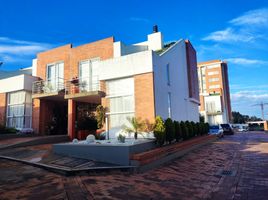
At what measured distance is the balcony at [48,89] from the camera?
1703cm

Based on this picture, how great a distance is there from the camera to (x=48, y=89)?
1834cm

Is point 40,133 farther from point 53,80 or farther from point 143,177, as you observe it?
point 143,177

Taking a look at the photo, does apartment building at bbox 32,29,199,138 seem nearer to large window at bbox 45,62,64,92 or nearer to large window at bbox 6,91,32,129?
large window at bbox 45,62,64,92

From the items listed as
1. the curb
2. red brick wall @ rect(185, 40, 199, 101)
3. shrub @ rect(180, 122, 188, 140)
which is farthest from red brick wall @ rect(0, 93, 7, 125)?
red brick wall @ rect(185, 40, 199, 101)

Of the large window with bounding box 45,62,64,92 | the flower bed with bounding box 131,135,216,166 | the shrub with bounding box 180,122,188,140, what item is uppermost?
the large window with bounding box 45,62,64,92

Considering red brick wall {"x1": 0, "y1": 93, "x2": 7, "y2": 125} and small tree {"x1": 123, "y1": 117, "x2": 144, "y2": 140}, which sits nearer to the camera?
small tree {"x1": 123, "y1": 117, "x2": 144, "y2": 140}

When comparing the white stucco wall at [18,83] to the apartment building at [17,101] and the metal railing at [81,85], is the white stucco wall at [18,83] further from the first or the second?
the metal railing at [81,85]

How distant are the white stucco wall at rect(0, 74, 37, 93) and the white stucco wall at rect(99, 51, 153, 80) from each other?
Result: 839 cm

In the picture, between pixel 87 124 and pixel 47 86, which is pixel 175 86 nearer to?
pixel 87 124

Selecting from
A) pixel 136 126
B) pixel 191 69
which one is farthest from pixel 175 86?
pixel 191 69

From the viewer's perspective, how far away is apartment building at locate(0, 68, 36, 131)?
18.9 metres

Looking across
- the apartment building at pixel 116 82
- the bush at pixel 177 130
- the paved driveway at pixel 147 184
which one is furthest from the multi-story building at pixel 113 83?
the paved driveway at pixel 147 184

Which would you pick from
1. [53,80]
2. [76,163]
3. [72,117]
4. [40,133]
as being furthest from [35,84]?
[76,163]

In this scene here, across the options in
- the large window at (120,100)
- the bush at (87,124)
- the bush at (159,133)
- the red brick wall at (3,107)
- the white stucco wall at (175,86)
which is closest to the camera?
the bush at (159,133)
